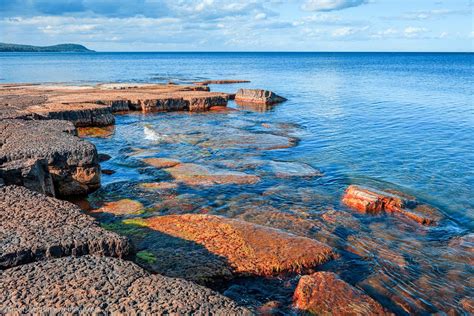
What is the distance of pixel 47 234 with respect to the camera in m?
4.60

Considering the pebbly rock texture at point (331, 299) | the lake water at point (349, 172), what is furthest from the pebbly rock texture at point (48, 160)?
the pebbly rock texture at point (331, 299)

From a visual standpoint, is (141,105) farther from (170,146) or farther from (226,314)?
(226,314)

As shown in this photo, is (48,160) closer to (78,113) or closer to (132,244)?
(132,244)

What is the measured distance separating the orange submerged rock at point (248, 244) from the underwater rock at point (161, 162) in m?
5.19

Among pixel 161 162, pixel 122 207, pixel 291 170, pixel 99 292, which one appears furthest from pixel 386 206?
pixel 99 292

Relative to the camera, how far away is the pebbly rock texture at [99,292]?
329 centimetres

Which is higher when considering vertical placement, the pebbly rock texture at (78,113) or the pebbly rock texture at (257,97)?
the pebbly rock texture at (78,113)

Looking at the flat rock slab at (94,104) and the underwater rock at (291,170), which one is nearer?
the underwater rock at (291,170)

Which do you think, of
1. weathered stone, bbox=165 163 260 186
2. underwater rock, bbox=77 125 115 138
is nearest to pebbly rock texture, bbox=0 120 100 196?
weathered stone, bbox=165 163 260 186

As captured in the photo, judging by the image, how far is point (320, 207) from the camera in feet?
33.7

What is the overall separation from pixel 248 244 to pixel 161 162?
7.26 metres

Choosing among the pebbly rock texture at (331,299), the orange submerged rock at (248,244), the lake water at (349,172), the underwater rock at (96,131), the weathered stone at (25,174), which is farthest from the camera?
the underwater rock at (96,131)

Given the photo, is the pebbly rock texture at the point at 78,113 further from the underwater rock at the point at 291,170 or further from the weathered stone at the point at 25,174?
the weathered stone at the point at 25,174

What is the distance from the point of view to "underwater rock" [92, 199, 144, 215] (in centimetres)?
911
